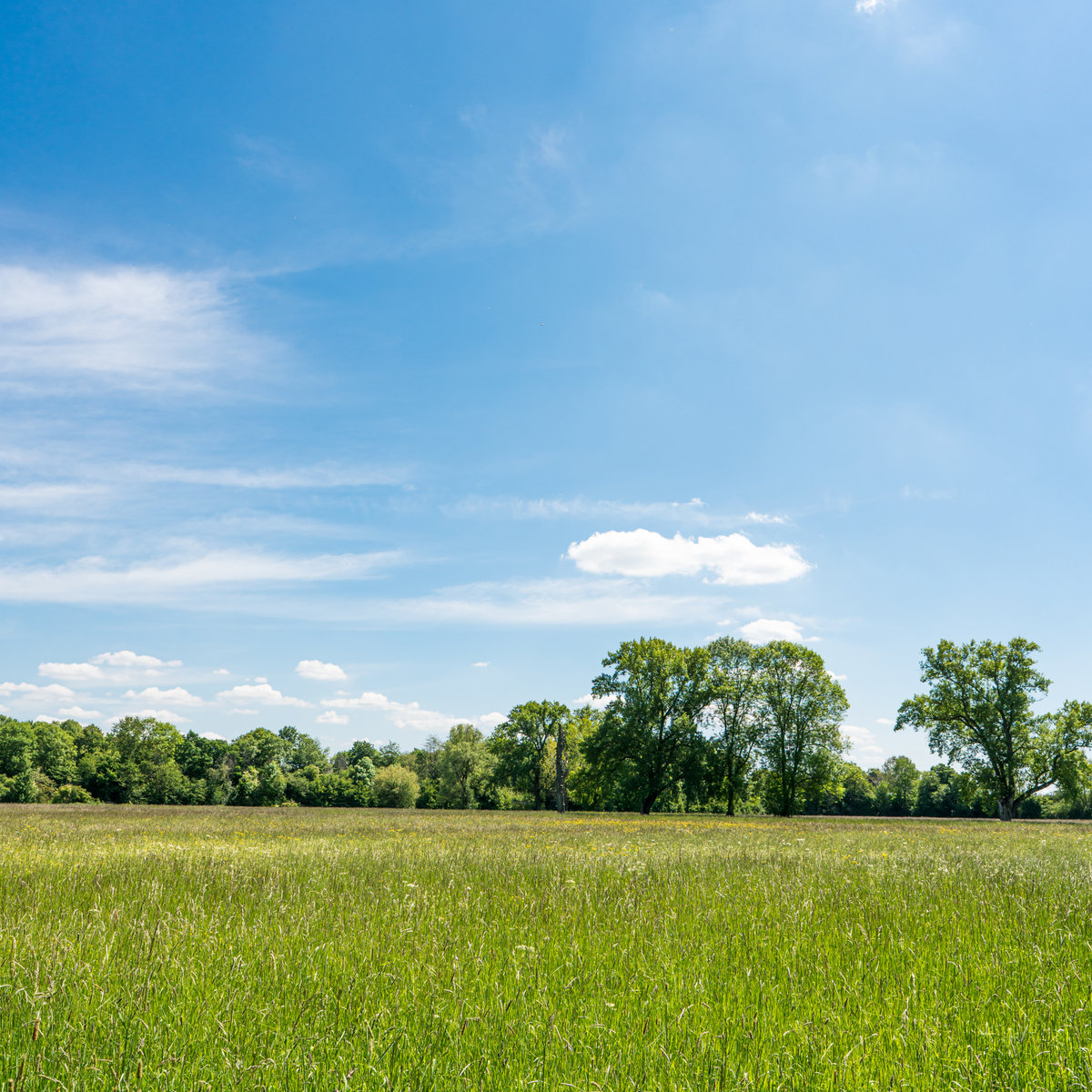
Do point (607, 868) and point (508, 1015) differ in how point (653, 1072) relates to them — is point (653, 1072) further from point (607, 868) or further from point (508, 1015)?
point (607, 868)

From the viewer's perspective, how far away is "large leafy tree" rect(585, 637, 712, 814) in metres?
51.2

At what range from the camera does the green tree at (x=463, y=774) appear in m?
75.8

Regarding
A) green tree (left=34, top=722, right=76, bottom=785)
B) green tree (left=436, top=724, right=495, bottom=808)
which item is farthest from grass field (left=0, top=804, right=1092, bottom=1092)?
green tree (left=34, top=722, right=76, bottom=785)

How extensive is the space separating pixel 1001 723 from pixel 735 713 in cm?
1850

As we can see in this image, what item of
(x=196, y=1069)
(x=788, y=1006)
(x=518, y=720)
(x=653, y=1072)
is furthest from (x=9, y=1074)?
(x=518, y=720)

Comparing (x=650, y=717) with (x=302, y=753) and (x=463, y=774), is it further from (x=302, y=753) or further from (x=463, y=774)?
(x=302, y=753)

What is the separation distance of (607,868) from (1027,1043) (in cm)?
665

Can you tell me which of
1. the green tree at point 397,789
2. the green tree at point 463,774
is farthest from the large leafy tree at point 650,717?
the green tree at point 397,789

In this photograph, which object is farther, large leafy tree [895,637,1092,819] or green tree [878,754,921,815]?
green tree [878,754,921,815]

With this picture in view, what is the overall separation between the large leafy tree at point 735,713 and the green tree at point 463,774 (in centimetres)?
3241

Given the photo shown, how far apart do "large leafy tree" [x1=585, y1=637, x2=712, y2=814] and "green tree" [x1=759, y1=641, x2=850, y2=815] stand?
17.5 ft

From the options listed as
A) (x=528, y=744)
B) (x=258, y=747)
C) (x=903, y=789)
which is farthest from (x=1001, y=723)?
(x=258, y=747)

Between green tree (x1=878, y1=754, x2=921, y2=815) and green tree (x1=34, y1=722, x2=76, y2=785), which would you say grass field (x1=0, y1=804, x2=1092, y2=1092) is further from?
green tree (x1=878, y1=754, x2=921, y2=815)

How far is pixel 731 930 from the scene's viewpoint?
556 cm
